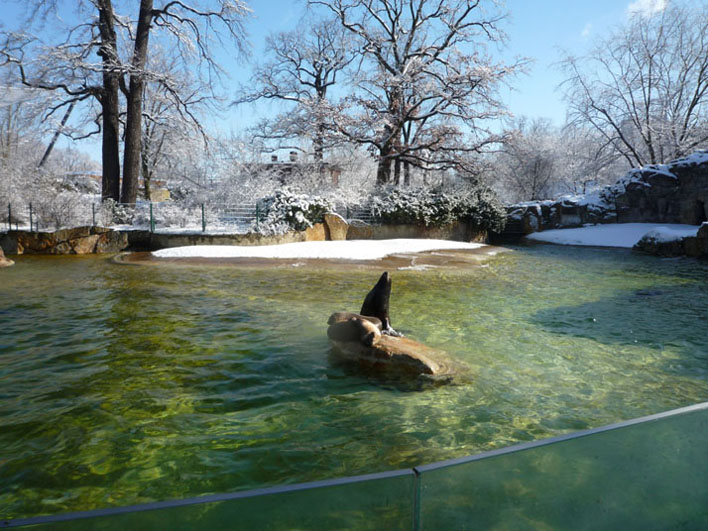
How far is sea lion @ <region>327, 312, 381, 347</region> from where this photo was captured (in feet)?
17.0

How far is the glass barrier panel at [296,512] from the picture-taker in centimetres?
131

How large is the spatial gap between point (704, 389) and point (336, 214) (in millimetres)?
15131

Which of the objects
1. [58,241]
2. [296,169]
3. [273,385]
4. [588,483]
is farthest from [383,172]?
[588,483]

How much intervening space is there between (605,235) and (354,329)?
21469mm

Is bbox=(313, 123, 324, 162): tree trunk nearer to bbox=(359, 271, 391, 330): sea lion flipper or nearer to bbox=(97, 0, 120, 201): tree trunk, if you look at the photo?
bbox=(97, 0, 120, 201): tree trunk

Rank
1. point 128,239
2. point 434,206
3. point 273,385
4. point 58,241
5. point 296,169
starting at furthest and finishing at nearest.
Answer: point 296,169 → point 434,206 → point 128,239 → point 58,241 → point 273,385

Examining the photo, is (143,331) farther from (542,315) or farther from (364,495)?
(542,315)

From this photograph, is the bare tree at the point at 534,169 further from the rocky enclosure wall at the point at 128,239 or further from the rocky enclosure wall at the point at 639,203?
the rocky enclosure wall at the point at 128,239

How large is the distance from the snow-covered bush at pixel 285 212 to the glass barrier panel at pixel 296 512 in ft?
51.3

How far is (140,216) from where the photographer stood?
1828cm

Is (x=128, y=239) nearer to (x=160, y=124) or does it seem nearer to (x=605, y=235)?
(x=160, y=124)

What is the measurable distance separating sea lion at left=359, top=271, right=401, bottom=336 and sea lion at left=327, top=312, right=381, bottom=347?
37 cm

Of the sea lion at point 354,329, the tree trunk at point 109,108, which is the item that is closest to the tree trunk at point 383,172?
the tree trunk at point 109,108

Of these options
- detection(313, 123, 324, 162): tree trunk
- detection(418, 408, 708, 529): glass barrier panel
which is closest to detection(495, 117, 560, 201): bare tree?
detection(313, 123, 324, 162): tree trunk
